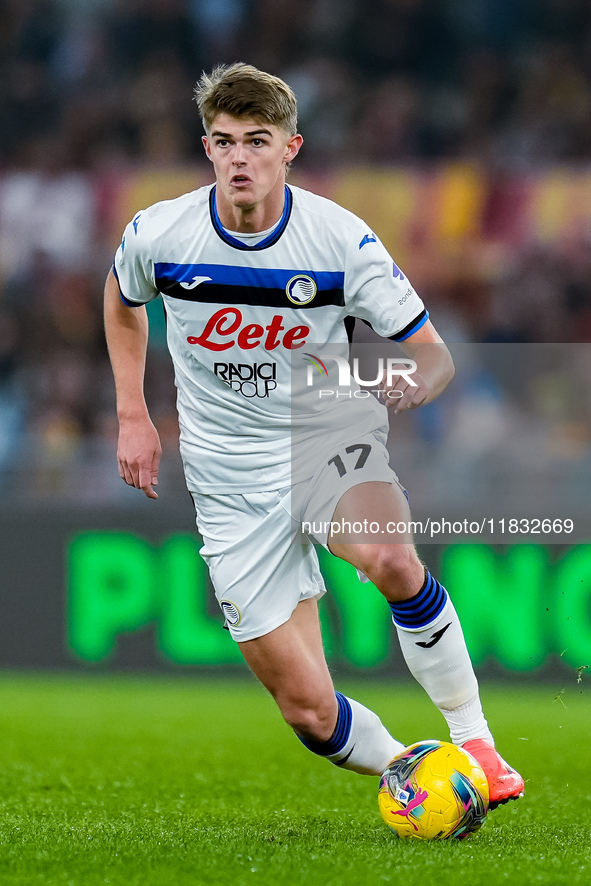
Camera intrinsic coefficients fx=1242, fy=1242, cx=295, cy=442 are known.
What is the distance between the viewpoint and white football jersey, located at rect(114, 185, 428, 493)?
396 centimetres

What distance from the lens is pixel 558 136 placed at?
1117 cm

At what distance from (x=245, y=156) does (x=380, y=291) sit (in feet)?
1.95

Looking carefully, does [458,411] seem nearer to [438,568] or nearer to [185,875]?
[438,568]

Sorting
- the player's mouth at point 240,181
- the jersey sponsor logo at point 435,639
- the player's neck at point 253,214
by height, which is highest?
the player's mouth at point 240,181

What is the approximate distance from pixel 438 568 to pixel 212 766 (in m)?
3.26

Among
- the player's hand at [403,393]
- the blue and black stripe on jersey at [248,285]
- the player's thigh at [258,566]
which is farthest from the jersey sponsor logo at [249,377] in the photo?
the player's hand at [403,393]

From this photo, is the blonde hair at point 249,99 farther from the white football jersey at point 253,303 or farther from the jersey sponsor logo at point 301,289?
the jersey sponsor logo at point 301,289

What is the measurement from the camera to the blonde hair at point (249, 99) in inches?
150

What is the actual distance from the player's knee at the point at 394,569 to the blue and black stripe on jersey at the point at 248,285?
0.84 m

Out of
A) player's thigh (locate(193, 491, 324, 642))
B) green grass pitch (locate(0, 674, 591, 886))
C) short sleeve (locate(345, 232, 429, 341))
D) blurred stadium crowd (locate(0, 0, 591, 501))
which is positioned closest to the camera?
green grass pitch (locate(0, 674, 591, 886))

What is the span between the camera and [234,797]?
4.74 m

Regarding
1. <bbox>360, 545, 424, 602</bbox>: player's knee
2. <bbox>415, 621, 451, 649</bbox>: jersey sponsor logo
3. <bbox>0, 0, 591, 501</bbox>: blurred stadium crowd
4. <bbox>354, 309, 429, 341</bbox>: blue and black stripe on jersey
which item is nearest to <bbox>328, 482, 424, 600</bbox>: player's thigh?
<bbox>360, 545, 424, 602</bbox>: player's knee

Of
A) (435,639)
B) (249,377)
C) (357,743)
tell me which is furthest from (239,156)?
Answer: (357,743)

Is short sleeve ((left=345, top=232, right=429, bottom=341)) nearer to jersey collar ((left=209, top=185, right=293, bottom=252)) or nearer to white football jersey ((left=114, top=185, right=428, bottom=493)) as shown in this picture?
white football jersey ((left=114, top=185, right=428, bottom=493))
